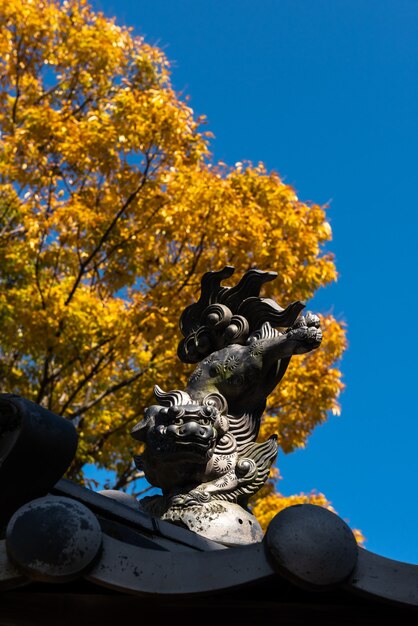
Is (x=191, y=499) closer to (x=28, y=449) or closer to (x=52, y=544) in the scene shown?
(x=28, y=449)

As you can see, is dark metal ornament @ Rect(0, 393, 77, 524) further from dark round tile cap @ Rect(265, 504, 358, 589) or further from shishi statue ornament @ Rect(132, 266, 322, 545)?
shishi statue ornament @ Rect(132, 266, 322, 545)

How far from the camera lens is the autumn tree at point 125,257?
1031cm

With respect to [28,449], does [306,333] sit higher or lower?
higher

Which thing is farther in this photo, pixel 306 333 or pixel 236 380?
pixel 236 380

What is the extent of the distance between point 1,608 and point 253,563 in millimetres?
741

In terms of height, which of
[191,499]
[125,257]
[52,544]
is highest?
[125,257]

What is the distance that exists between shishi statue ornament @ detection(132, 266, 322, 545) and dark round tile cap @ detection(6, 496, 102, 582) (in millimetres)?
1730

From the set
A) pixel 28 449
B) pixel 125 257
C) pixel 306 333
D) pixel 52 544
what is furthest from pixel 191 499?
pixel 125 257

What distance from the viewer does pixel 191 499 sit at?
158 inches

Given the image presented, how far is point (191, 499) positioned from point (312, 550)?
76.8 inches

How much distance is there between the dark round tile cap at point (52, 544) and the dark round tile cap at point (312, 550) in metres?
0.43

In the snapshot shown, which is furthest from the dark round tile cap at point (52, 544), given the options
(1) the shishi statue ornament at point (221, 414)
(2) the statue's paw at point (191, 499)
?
(2) the statue's paw at point (191, 499)

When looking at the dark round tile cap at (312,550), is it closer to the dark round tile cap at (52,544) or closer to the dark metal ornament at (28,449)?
the dark round tile cap at (52,544)

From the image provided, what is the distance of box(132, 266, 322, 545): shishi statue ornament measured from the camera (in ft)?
13.2
